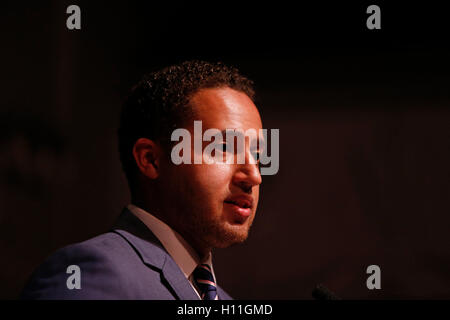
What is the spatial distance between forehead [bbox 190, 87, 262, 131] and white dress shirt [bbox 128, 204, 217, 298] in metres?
0.21

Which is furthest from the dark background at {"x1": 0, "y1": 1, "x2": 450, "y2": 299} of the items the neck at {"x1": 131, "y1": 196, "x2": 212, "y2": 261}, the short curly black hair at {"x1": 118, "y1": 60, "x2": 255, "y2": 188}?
the neck at {"x1": 131, "y1": 196, "x2": 212, "y2": 261}

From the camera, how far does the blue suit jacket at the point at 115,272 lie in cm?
78

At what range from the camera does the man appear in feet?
2.84

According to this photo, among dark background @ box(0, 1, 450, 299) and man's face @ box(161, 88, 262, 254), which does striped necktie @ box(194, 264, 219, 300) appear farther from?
dark background @ box(0, 1, 450, 299)

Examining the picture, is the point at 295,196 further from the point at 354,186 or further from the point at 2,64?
the point at 2,64

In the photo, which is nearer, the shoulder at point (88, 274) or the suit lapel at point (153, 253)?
the shoulder at point (88, 274)

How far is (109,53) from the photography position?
184cm

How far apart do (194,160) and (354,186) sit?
3.48ft

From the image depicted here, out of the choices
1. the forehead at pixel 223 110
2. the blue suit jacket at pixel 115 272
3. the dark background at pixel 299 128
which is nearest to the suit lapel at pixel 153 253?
the blue suit jacket at pixel 115 272

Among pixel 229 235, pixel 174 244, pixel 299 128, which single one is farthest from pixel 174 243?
pixel 299 128

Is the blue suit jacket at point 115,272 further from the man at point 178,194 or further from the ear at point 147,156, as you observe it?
the ear at point 147,156

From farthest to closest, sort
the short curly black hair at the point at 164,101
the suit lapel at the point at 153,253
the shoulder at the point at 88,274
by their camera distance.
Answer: the short curly black hair at the point at 164,101 → the suit lapel at the point at 153,253 → the shoulder at the point at 88,274

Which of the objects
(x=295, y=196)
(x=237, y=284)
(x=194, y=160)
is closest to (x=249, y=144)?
(x=194, y=160)

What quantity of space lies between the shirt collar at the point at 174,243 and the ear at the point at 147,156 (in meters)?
0.08
